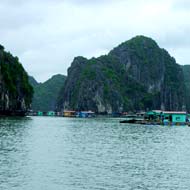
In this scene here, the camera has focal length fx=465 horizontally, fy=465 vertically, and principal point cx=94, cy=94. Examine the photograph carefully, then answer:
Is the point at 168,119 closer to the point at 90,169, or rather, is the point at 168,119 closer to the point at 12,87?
the point at 12,87

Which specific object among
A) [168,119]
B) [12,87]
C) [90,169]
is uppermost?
[12,87]

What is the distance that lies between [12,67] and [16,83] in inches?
239

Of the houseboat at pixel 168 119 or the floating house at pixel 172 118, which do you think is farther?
the floating house at pixel 172 118

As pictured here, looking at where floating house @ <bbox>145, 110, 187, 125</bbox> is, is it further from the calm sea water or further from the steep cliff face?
the calm sea water

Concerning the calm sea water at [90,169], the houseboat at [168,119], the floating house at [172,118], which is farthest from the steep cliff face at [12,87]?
the calm sea water at [90,169]

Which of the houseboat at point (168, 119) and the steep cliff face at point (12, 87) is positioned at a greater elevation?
the steep cliff face at point (12, 87)

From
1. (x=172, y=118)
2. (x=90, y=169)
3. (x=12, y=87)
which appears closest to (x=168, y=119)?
(x=172, y=118)

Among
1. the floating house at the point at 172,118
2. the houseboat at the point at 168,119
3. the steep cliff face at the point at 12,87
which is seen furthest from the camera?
the steep cliff face at the point at 12,87

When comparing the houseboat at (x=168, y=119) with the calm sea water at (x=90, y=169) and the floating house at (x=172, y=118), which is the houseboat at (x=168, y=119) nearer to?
the floating house at (x=172, y=118)

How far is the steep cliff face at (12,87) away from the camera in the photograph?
147 m

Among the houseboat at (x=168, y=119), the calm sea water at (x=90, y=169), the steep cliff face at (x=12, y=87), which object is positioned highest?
the steep cliff face at (x=12, y=87)

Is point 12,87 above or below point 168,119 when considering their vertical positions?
above

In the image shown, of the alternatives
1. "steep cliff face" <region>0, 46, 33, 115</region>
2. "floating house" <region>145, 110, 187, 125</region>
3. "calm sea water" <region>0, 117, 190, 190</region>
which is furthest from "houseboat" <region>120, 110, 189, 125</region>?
"calm sea water" <region>0, 117, 190, 190</region>

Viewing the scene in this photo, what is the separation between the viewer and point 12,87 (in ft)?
511
